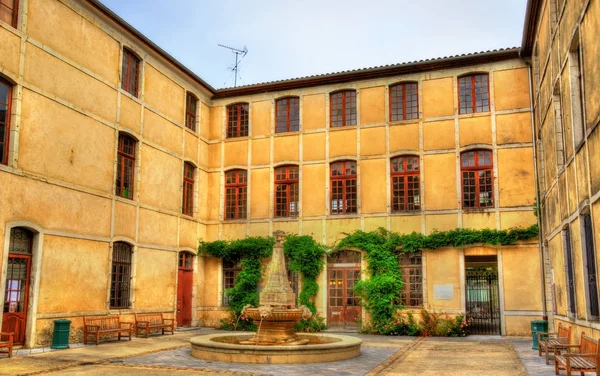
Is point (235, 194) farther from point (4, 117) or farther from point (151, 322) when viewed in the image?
point (4, 117)

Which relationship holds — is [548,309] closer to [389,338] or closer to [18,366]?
[389,338]

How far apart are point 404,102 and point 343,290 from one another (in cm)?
664

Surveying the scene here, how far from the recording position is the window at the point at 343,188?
19922 millimetres

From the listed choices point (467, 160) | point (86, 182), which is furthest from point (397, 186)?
point (86, 182)

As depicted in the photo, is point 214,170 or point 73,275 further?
point 214,170

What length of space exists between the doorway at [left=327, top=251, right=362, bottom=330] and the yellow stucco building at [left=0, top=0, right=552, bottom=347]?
0.22 ft

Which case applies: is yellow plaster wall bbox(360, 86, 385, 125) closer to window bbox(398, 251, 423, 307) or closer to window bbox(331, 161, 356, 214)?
window bbox(331, 161, 356, 214)

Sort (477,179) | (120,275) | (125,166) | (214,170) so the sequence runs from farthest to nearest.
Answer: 1. (214,170)
2. (477,179)
3. (125,166)
4. (120,275)

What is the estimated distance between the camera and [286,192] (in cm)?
2075

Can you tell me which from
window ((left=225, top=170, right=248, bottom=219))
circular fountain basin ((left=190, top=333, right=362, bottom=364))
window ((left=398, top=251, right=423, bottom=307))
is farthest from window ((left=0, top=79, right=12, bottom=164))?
window ((left=398, top=251, right=423, bottom=307))

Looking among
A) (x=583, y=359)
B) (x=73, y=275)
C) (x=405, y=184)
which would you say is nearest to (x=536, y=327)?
(x=583, y=359)

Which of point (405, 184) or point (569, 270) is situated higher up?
point (405, 184)

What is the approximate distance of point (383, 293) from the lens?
18.5 metres

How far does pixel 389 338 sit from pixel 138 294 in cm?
752
